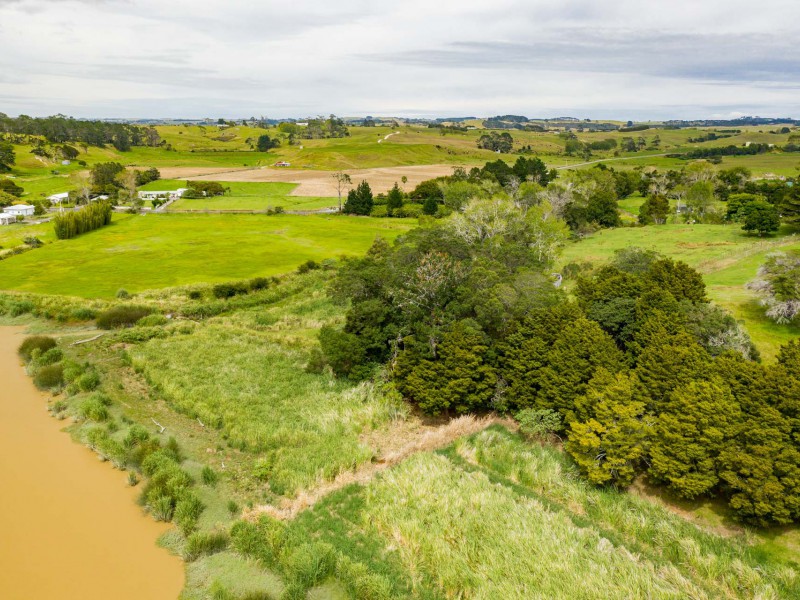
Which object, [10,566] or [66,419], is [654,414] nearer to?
[10,566]

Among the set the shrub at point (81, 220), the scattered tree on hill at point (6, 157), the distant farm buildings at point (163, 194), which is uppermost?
the scattered tree on hill at point (6, 157)

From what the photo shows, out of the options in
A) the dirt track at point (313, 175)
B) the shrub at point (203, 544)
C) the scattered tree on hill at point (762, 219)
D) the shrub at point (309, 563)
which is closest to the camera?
the shrub at point (309, 563)

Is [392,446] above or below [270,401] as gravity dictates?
below

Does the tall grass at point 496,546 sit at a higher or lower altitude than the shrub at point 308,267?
lower

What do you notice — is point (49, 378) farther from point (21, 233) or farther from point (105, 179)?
point (105, 179)

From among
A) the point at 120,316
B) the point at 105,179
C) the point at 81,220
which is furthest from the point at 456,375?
the point at 105,179

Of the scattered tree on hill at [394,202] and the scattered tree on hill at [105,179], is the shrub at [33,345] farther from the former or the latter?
the scattered tree on hill at [105,179]

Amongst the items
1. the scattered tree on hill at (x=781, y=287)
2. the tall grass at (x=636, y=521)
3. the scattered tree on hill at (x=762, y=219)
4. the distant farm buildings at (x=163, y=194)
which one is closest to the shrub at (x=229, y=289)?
the tall grass at (x=636, y=521)
